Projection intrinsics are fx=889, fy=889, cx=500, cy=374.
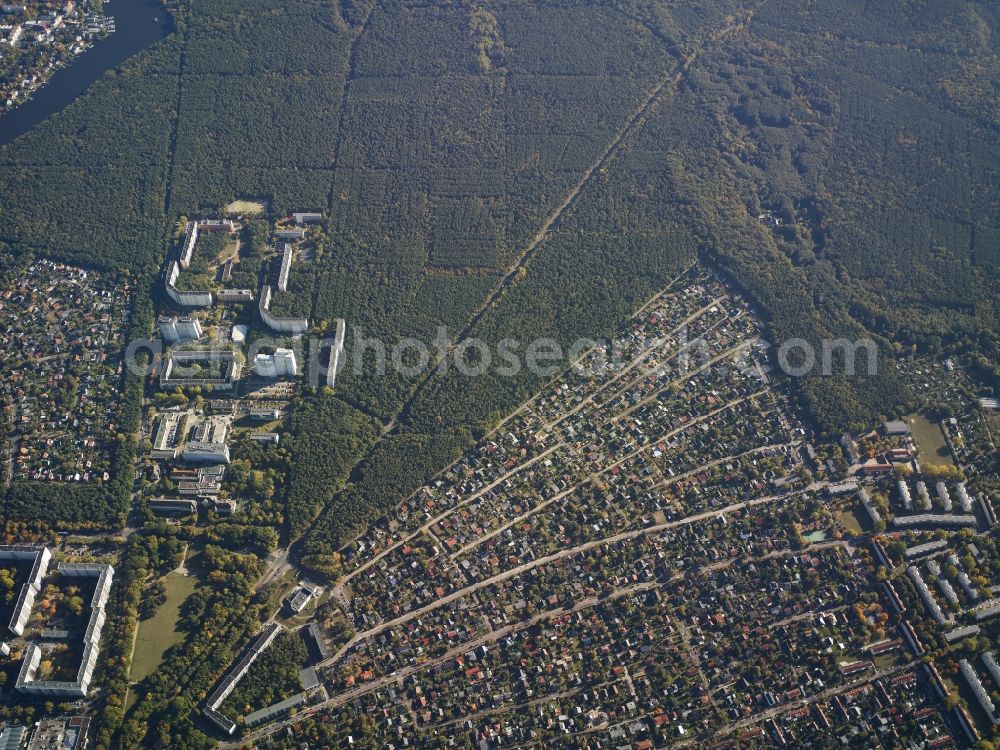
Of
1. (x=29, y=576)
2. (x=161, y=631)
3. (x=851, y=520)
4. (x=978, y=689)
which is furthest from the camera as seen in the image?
(x=851, y=520)

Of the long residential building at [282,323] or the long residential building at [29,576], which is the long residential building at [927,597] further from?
the long residential building at [29,576]

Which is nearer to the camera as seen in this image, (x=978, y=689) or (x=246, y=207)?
(x=978, y=689)

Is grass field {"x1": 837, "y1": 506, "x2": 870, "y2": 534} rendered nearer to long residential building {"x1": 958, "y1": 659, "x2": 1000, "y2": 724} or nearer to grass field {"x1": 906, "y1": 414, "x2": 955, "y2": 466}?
grass field {"x1": 906, "y1": 414, "x2": 955, "y2": 466}

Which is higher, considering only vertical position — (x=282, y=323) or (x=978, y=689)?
(x=282, y=323)

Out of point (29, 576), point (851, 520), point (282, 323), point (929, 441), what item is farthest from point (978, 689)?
point (29, 576)

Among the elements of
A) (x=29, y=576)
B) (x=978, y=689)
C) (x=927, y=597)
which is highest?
(x=29, y=576)

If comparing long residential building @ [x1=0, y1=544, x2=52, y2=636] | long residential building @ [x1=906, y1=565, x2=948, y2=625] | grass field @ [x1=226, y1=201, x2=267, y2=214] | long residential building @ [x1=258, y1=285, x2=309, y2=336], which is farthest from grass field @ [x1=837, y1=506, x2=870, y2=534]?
grass field @ [x1=226, y1=201, x2=267, y2=214]

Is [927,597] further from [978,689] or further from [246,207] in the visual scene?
[246,207]
